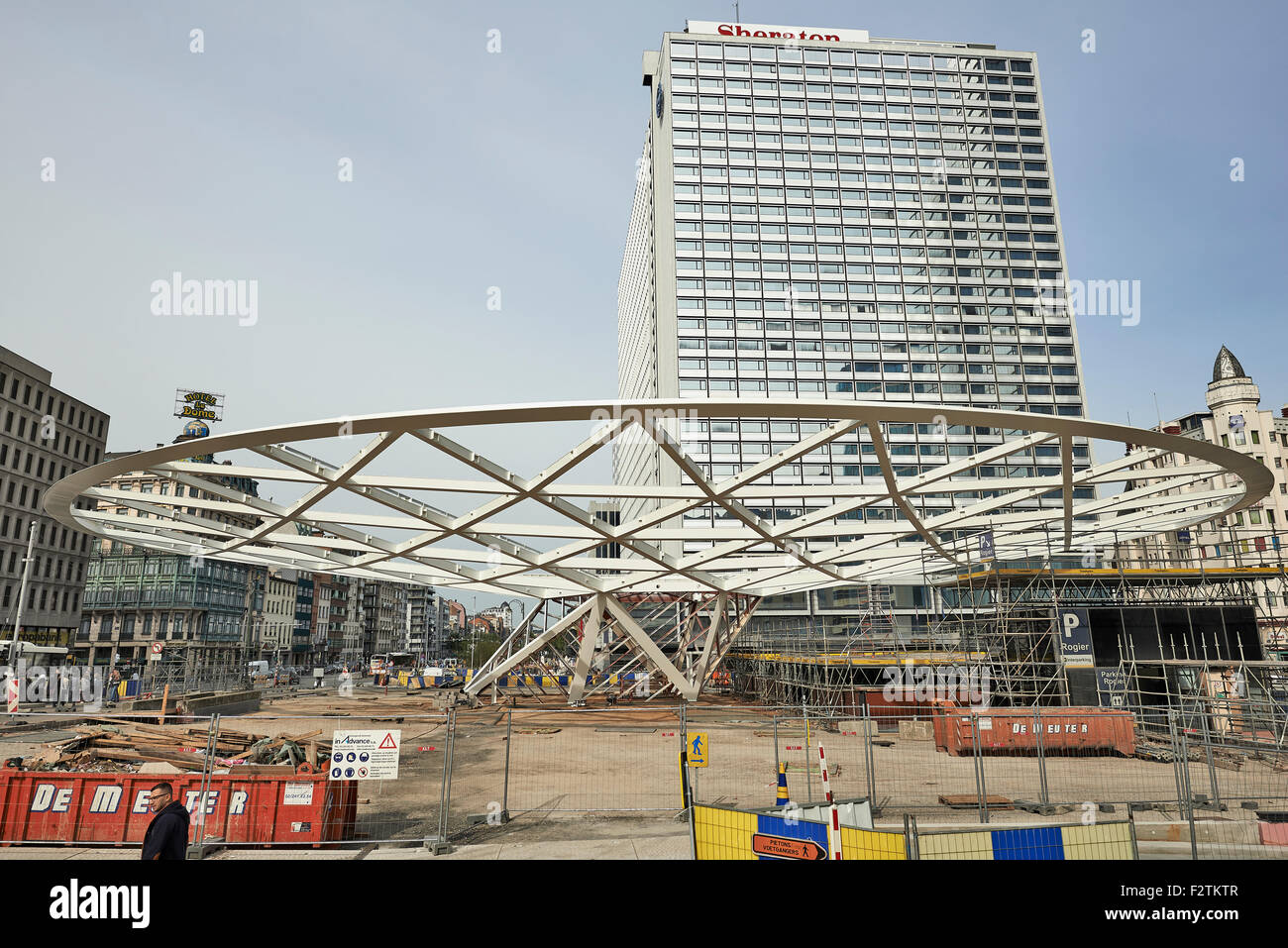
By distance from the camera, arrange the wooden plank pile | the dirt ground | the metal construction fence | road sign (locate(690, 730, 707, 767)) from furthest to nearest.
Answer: the dirt ground → road sign (locate(690, 730, 707, 767)) → the wooden plank pile → the metal construction fence

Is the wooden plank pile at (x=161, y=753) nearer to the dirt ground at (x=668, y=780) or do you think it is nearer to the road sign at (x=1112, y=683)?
the dirt ground at (x=668, y=780)

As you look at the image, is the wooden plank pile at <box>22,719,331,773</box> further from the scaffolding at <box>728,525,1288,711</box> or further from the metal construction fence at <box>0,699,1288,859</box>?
the scaffolding at <box>728,525,1288,711</box>

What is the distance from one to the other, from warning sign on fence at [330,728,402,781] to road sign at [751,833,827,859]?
6274mm

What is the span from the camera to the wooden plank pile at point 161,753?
12594 mm

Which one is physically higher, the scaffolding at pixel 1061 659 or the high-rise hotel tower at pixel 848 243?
the high-rise hotel tower at pixel 848 243

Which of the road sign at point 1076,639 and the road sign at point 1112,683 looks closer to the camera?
the road sign at point 1112,683

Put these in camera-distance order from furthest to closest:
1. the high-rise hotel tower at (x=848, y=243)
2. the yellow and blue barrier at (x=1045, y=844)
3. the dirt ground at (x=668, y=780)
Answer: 1. the high-rise hotel tower at (x=848, y=243)
2. the dirt ground at (x=668, y=780)
3. the yellow and blue barrier at (x=1045, y=844)

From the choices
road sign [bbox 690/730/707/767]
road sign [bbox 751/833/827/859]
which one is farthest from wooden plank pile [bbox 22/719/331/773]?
road sign [bbox 751/833/827/859]

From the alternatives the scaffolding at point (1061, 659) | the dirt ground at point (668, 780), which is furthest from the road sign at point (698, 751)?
the scaffolding at point (1061, 659)

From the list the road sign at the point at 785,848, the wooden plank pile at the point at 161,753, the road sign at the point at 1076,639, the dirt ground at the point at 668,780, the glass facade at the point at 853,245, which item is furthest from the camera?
the glass facade at the point at 853,245

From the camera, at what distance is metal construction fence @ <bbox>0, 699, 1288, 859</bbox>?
11.5 metres

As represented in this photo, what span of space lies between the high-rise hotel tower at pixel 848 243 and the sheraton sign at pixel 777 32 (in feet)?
1.02

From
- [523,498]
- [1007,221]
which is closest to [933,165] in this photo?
[1007,221]
